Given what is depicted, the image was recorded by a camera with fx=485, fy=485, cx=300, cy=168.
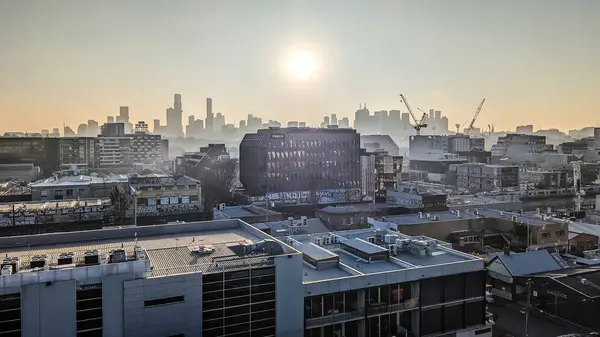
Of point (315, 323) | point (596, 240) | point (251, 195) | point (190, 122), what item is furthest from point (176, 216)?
point (190, 122)

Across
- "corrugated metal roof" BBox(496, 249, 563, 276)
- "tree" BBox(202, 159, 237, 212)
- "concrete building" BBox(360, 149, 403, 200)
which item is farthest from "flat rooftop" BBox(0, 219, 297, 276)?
"concrete building" BBox(360, 149, 403, 200)

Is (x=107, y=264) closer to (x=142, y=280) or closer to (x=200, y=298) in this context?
(x=142, y=280)

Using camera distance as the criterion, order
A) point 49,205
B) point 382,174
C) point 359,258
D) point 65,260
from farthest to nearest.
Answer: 1. point 382,174
2. point 49,205
3. point 359,258
4. point 65,260

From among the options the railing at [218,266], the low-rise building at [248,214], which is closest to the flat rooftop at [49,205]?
the low-rise building at [248,214]

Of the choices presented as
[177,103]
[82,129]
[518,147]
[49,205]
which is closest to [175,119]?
[177,103]

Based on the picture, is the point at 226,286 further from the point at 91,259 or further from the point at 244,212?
the point at 244,212
